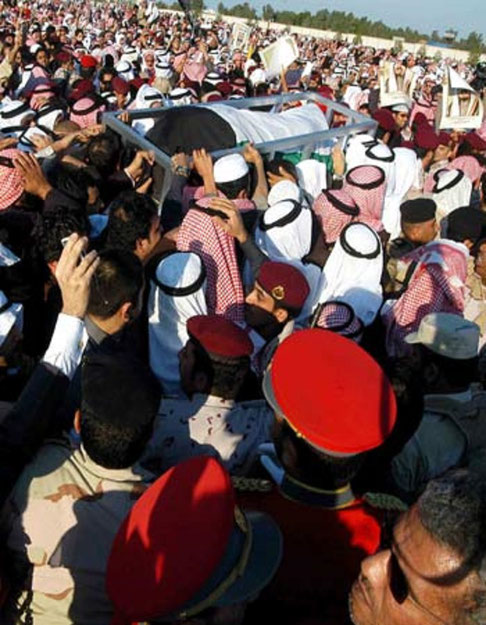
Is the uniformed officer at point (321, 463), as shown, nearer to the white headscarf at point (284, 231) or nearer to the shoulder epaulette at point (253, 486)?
the shoulder epaulette at point (253, 486)

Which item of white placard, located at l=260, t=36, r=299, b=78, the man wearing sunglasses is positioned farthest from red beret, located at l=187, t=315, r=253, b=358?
white placard, located at l=260, t=36, r=299, b=78

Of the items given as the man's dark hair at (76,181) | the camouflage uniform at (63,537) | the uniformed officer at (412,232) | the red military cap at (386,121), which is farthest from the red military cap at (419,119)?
the camouflage uniform at (63,537)

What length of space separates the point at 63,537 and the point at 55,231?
→ 162 cm

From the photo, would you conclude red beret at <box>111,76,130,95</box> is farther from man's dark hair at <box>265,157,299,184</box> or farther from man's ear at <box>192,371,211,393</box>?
man's ear at <box>192,371,211,393</box>

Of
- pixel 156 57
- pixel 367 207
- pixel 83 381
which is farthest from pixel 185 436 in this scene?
pixel 156 57

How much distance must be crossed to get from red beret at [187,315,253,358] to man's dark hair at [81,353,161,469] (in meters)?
0.50

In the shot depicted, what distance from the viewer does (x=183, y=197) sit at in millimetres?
4164

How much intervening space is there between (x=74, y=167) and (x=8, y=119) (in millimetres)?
1905

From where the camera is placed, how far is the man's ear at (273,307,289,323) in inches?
111

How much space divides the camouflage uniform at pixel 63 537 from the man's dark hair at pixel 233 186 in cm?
264

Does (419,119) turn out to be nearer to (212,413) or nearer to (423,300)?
(423,300)

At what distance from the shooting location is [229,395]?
223 centimetres

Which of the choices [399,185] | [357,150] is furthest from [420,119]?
[357,150]

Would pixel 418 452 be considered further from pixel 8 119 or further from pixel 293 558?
pixel 8 119
